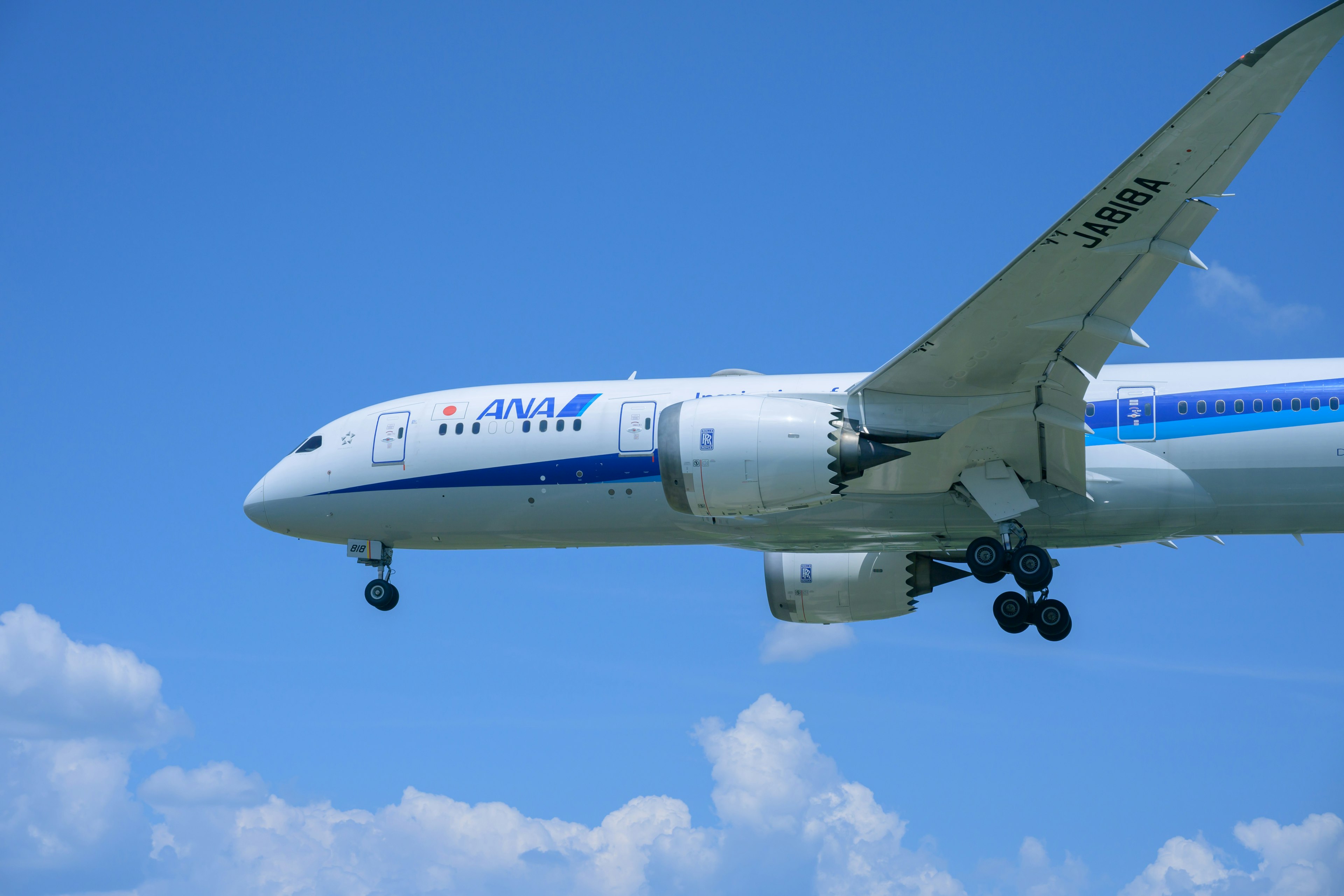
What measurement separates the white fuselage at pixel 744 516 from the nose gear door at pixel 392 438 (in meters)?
0.03

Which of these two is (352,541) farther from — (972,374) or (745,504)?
(972,374)

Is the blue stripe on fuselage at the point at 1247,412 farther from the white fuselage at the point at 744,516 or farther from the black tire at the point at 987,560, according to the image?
the black tire at the point at 987,560

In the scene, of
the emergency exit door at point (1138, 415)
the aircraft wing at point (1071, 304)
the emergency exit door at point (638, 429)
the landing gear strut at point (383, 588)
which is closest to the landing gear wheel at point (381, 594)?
the landing gear strut at point (383, 588)

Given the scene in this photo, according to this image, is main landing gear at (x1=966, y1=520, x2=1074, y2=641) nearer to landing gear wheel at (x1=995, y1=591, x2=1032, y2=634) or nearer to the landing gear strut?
landing gear wheel at (x1=995, y1=591, x2=1032, y2=634)

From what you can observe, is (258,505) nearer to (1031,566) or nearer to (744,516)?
(744,516)

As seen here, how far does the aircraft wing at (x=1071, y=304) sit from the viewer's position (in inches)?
482

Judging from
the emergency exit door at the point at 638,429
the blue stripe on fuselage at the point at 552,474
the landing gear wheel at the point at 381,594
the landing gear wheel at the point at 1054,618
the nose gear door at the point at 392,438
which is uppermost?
the nose gear door at the point at 392,438

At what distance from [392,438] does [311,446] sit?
176 cm

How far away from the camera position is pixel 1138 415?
17141 mm

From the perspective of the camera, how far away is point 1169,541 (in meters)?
19.0

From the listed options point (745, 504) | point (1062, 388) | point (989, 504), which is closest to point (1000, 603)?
point (989, 504)

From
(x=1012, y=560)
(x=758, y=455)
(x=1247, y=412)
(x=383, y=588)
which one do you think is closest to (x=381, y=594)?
(x=383, y=588)

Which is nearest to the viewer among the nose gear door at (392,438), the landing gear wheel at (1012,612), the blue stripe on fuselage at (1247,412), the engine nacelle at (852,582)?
the blue stripe on fuselage at (1247,412)

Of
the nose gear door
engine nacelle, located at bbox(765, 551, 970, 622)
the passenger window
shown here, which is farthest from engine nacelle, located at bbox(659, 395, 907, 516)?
the passenger window
